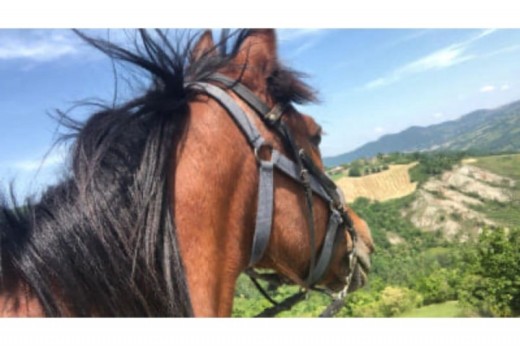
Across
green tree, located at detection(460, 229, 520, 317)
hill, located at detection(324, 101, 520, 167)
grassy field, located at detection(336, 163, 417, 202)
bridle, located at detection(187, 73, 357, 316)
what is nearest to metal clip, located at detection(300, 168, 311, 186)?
bridle, located at detection(187, 73, 357, 316)

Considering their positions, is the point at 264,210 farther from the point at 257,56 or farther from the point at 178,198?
the point at 257,56

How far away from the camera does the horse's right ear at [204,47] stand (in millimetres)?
980

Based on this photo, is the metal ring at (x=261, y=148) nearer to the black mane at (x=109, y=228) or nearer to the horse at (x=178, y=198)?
the horse at (x=178, y=198)

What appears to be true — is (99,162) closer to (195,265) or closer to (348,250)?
(195,265)

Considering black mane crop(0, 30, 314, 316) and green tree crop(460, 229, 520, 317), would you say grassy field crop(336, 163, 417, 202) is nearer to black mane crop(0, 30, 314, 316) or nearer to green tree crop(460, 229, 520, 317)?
green tree crop(460, 229, 520, 317)

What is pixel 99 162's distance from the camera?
2.51 feet

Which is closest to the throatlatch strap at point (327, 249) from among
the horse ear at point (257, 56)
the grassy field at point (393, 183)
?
the horse ear at point (257, 56)

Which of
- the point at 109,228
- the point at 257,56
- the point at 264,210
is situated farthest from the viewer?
the point at 257,56

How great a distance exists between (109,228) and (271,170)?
31cm

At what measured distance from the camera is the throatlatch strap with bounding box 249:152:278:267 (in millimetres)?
875

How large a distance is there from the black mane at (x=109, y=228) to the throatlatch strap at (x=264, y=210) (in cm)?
17

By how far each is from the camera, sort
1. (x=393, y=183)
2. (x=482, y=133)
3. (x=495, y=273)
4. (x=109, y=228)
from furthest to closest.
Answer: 1. (x=393, y=183)
2. (x=495, y=273)
3. (x=482, y=133)
4. (x=109, y=228)

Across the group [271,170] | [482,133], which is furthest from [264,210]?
[482,133]

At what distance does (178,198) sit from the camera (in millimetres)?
799
